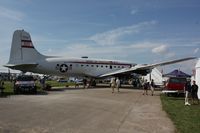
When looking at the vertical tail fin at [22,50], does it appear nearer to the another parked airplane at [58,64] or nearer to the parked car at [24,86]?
the another parked airplane at [58,64]

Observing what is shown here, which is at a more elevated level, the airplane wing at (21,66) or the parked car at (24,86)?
the airplane wing at (21,66)

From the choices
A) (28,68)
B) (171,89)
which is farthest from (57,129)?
(28,68)

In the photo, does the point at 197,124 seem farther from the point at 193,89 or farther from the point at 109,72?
the point at 109,72

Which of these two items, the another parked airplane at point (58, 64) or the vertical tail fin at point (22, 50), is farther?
the another parked airplane at point (58, 64)

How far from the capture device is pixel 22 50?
125 feet

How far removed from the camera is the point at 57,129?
1005 cm

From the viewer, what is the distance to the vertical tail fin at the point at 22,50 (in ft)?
123

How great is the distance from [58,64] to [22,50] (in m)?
5.15

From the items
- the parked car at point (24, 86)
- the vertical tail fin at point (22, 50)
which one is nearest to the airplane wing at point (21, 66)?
the vertical tail fin at point (22, 50)

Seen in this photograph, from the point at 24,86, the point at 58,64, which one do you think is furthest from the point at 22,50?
the point at 24,86

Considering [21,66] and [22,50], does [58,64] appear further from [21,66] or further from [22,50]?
[21,66]

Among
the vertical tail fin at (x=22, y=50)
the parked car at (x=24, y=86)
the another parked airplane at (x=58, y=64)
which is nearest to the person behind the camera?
the parked car at (x=24, y=86)

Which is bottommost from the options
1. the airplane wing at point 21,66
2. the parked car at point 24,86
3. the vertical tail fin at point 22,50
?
the parked car at point 24,86

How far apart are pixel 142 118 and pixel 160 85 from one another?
37636mm
